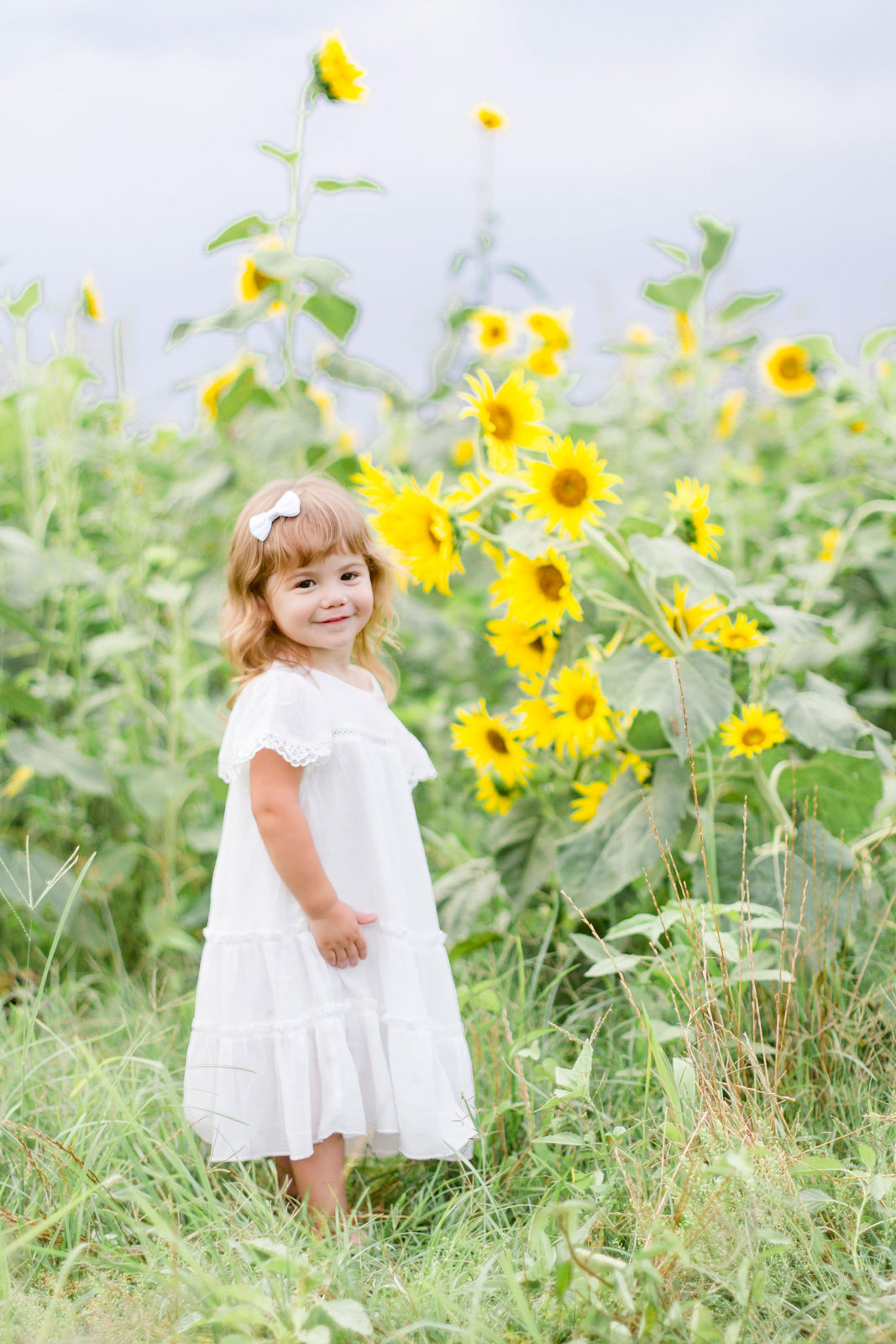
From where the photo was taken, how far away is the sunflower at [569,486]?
6.27 feet

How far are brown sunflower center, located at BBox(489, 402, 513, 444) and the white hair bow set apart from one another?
372 millimetres

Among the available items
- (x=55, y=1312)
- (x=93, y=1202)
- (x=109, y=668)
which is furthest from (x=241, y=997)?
(x=109, y=668)

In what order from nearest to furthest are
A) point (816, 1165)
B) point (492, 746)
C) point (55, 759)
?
point (816, 1165)
point (492, 746)
point (55, 759)

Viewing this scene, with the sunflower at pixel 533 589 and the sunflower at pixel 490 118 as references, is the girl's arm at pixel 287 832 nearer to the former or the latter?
the sunflower at pixel 533 589

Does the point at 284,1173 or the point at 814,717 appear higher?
the point at 814,717

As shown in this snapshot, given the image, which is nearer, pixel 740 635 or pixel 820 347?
pixel 740 635

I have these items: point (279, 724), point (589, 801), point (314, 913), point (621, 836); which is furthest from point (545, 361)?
point (314, 913)

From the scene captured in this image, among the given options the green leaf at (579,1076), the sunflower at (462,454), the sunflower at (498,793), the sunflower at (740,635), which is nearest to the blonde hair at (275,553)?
the sunflower at (498,793)

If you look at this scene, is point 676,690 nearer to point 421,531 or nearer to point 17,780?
point 421,531

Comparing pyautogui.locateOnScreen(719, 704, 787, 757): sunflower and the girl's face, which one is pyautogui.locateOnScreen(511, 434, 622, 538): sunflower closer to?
the girl's face

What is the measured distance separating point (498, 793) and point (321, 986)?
1.97ft

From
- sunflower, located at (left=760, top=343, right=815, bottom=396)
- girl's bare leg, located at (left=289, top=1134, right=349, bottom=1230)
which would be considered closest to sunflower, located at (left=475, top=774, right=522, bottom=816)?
girl's bare leg, located at (left=289, top=1134, right=349, bottom=1230)

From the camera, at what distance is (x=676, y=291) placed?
9.63ft

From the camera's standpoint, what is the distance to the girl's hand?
1807 mm
